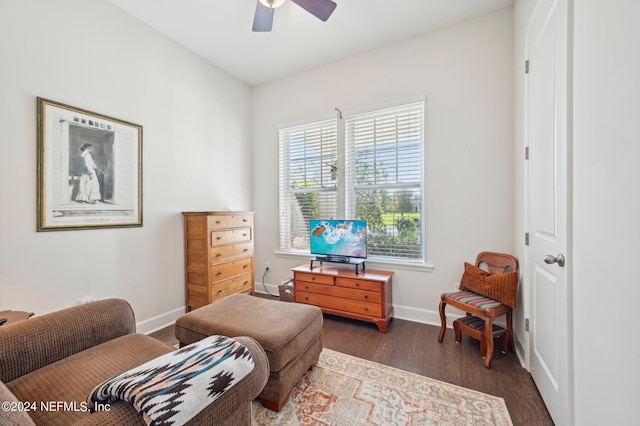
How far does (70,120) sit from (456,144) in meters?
3.34

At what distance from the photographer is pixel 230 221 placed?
2959 mm

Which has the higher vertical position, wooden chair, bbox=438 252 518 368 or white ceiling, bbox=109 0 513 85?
white ceiling, bbox=109 0 513 85

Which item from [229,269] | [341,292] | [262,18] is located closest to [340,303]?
[341,292]

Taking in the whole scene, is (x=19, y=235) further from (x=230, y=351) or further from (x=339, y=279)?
(x=339, y=279)

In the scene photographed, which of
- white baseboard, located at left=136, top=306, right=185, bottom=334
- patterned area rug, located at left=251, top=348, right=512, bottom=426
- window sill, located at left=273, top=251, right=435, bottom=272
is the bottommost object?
patterned area rug, located at left=251, top=348, right=512, bottom=426

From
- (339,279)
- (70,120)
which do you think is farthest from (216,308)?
(70,120)

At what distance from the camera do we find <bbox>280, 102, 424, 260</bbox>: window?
2803mm

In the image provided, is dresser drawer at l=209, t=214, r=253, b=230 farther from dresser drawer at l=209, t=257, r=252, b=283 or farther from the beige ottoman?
the beige ottoman

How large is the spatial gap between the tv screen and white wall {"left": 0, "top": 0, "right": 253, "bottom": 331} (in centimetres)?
131

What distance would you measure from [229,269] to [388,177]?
2.08 metres

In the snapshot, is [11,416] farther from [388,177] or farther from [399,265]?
[388,177]

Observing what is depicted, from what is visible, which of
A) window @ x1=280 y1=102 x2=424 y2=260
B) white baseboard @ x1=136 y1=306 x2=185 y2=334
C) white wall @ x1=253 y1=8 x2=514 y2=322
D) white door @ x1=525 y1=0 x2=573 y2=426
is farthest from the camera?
window @ x1=280 y1=102 x2=424 y2=260

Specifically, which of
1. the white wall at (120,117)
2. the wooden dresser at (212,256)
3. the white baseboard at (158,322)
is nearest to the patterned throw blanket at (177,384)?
the white wall at (120,117)

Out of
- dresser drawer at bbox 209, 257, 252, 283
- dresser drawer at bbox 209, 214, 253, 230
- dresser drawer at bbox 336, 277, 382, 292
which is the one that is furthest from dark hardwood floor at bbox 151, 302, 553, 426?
dresser drawer at bbox 209, 214, 253, 230
